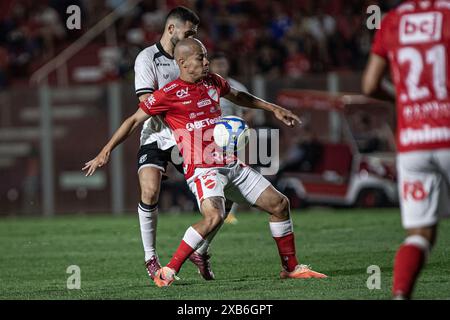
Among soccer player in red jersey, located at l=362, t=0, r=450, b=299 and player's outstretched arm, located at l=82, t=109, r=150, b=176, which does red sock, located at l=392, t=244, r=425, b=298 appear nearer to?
soccer player in red jersey, located at l=362, t=0, r=450, b=299

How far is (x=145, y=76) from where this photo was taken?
376 inches

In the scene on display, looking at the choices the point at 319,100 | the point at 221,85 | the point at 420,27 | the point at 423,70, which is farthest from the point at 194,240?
the point at 319,100

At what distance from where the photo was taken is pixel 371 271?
361 inches

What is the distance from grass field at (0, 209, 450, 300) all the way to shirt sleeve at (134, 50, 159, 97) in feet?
5.78

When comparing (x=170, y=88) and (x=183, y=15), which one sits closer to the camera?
(x=170, y=88)

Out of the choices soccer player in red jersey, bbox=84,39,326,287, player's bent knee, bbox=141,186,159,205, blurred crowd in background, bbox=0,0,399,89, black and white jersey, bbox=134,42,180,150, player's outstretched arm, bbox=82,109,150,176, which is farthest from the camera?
blurred crowd in background, bbox=0,0,399,89

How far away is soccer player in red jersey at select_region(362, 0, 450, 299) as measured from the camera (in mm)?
6316

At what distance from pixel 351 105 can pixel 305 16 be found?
11.3 ft

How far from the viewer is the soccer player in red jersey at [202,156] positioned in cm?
859

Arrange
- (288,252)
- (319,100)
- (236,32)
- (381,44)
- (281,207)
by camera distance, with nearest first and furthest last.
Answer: (381,44), (281,207), (288,252), (319,100), (236,32)

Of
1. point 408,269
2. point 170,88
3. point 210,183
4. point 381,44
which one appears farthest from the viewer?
point 170,88

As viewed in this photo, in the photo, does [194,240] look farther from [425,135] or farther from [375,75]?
[425,135]

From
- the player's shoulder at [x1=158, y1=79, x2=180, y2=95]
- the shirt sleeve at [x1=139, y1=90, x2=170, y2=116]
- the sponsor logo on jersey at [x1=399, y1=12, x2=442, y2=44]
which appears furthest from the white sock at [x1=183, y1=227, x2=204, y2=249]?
the sponsor logo on jersey at [x1=399, y1=12, x2=442, y2=44]

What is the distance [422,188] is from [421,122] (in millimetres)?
412
